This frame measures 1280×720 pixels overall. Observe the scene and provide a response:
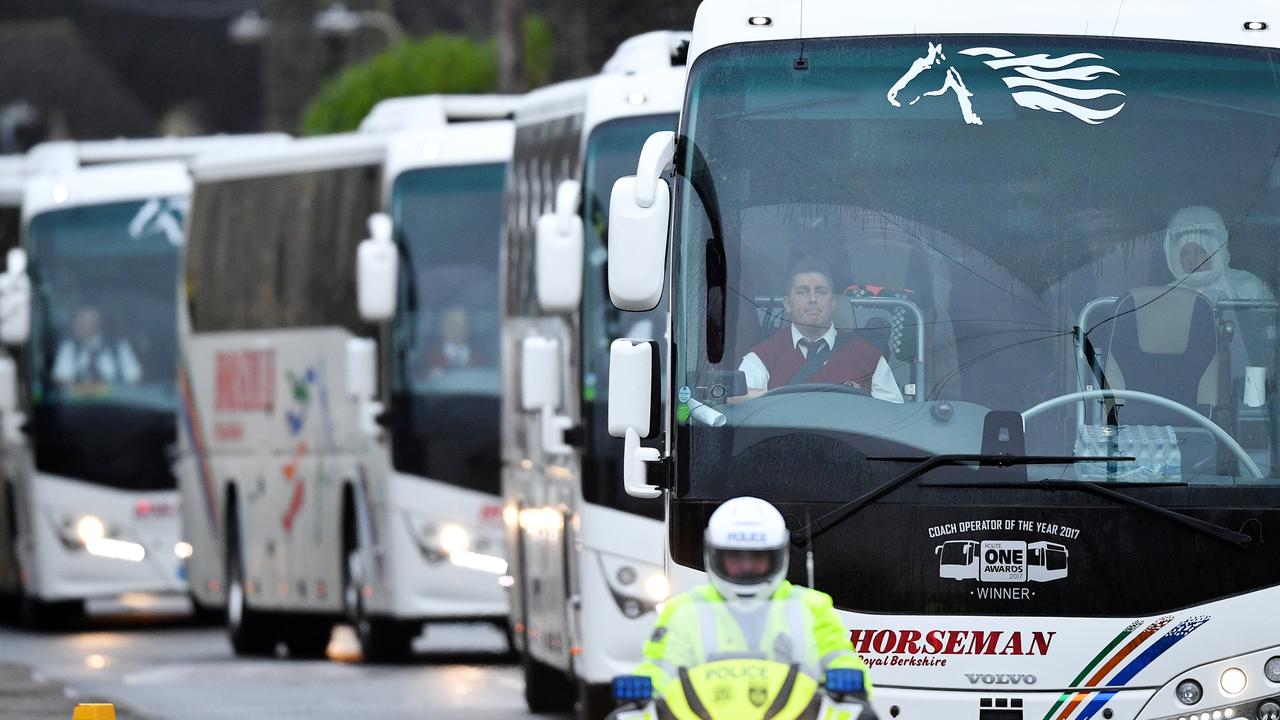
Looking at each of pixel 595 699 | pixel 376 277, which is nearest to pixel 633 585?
pixel 595 699

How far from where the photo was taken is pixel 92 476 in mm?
26297

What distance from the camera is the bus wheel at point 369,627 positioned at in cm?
2128

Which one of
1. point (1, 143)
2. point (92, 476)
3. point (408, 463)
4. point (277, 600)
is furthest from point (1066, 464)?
point (1, 143)

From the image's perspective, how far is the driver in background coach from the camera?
10.7m

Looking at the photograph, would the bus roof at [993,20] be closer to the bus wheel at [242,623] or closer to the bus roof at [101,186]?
the bus wheel at [242,623]

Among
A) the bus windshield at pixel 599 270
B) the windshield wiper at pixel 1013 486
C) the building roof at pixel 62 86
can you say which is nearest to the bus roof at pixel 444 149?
the bus windshield at pixel 599 270

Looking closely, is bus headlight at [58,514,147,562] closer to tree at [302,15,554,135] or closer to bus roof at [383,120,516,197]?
bus roof at [383,120,516,197]

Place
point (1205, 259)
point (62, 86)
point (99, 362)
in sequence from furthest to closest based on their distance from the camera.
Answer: point (62, 86), point (99, 362), point (1205, 259)

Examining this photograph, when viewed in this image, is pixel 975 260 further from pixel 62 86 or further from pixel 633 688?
pixel 62 86

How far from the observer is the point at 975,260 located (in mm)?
10758

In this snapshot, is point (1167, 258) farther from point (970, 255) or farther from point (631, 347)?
point (631, 347)

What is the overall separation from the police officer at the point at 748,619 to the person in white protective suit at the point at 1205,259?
2.84 m

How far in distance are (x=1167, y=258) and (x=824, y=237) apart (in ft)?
3.83

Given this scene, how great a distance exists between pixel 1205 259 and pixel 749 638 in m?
3.10
